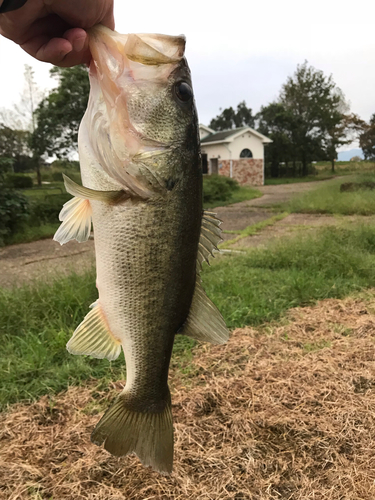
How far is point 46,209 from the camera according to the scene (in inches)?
394

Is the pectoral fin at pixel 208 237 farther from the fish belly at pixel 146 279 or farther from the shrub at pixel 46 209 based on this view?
the shrub at pixel 46 209

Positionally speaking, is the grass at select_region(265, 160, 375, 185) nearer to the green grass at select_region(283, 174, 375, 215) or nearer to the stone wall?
the stone wall

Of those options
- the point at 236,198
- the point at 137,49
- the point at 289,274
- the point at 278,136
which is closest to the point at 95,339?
the point at 137,49

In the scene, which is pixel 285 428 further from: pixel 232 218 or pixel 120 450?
pixel 232 218

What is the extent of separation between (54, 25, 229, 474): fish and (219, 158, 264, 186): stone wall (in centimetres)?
2380

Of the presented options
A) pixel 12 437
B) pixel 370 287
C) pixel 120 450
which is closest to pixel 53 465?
pixel 12 437

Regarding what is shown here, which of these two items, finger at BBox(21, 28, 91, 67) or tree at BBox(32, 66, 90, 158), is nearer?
finger at BBox(21, 28, 91, 67)

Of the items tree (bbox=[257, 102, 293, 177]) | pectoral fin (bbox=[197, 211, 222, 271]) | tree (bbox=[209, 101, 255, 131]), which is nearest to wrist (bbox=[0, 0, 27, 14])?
pectoral fin (bbox=[197, 211, 222, 271])

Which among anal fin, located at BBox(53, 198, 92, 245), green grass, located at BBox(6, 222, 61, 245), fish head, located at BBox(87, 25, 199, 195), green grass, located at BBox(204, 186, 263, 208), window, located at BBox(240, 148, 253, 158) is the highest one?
window, located at BBox(240, 148, 253, 158)

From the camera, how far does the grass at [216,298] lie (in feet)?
9.93

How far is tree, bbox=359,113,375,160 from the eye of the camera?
109ft

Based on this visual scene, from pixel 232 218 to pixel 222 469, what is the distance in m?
9.80

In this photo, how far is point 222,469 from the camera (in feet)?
7.09

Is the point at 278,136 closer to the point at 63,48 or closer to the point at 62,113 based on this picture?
the point at 62,113
